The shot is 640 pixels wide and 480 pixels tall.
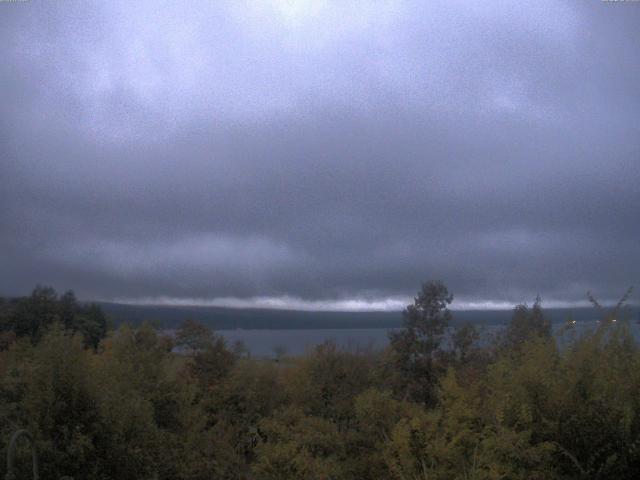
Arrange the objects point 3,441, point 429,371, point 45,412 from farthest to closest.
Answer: point 429,371
point 45,412
point 3,441

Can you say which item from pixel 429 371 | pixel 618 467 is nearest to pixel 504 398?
pixel 618 467

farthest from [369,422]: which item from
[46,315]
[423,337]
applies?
[46,315]

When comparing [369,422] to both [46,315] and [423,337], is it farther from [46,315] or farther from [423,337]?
[46,315]

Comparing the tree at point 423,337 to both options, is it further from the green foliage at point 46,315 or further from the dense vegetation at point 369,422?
the green foliage at point 46,315

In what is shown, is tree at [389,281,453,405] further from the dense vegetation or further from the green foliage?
the green foliage

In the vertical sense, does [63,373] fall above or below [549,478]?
above

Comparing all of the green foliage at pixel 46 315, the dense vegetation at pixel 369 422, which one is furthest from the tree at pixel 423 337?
the green foliage at pixel 46 315

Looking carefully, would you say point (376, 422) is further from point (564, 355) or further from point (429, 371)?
point (429, 371)

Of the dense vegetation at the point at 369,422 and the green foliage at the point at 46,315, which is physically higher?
the green foliage at the point at 46,315

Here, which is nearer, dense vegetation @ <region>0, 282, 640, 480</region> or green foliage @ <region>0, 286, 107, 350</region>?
dense vegetation @ <region>0, 282, 640, 480</region>

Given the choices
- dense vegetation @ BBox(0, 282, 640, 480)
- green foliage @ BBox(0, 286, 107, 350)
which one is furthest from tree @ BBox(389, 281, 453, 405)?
green foliage @ BBox(0, 286, 107, 350)

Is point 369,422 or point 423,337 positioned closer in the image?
point 369,422

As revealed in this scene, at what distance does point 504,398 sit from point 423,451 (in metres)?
2.00

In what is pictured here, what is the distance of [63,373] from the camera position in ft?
35.9
